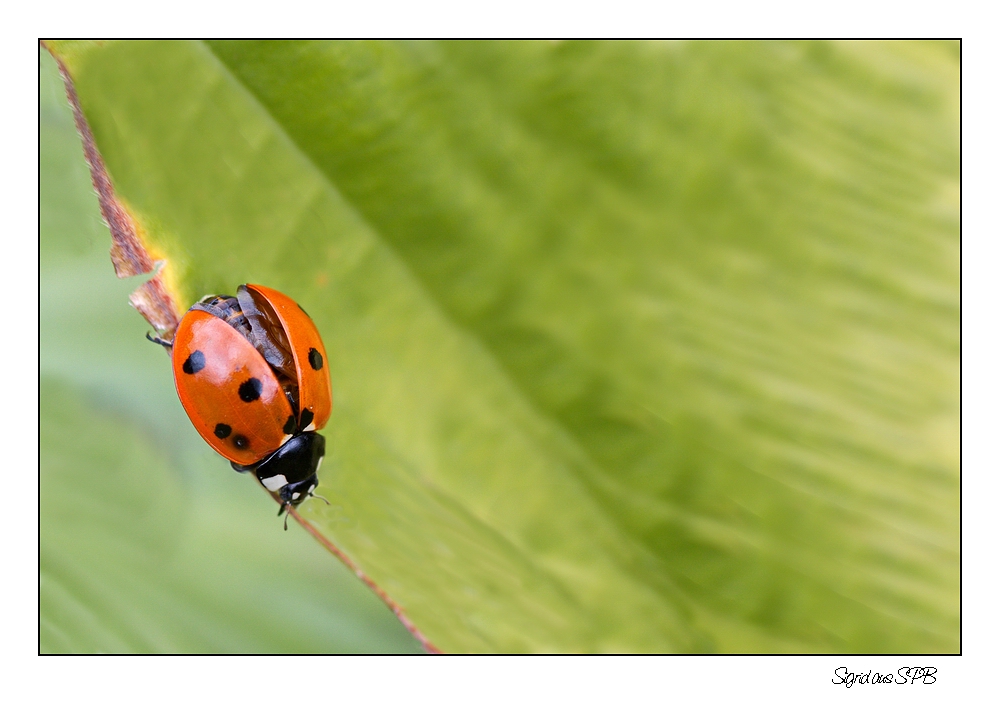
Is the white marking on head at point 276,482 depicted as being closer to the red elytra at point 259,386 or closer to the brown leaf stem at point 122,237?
the red elytra at point 259,386

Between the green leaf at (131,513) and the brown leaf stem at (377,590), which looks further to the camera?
the green leaf at (131,513)

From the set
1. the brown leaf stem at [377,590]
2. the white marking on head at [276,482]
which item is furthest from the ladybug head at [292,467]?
the brown leaf stem at [377,590]

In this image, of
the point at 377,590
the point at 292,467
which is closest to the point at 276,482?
the point at 292,467

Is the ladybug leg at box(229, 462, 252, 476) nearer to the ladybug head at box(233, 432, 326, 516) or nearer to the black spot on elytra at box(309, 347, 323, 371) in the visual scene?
the ladybug head at box(233, 432, 326, 516)

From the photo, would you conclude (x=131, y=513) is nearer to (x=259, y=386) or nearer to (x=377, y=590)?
(x=259, y=386)

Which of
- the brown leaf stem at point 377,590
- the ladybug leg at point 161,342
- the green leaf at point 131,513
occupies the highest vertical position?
the ladybug leg at point 161,342

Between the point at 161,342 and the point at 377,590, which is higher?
the point at 161,342

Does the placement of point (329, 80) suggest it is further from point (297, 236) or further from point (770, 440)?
point (770, 440)
